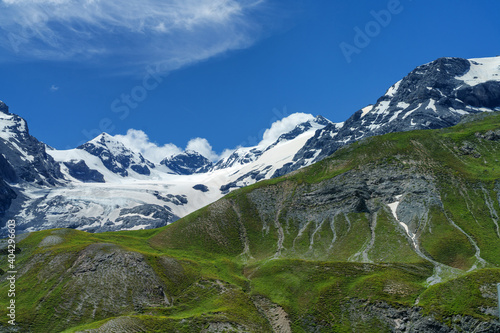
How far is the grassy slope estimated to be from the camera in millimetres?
93750

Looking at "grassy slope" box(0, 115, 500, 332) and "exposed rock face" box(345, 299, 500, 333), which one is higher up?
"grassy slope" box(0, 115, 500, 332)

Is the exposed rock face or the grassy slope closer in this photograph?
the exposed rock face

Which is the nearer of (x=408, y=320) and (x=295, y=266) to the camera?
(x=408, y=320)

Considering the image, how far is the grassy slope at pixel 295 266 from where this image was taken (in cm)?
9375

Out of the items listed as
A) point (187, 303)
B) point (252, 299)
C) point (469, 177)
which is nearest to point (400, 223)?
point (469, 177)

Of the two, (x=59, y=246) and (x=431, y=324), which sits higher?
(x=59, y=246)

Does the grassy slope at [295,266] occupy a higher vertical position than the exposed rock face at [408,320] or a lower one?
higher

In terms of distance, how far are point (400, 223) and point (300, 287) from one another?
66.2m

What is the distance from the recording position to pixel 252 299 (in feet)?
371

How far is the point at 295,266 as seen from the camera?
126125 millimetres

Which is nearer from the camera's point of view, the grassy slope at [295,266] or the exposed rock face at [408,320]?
the exposed rock face at [408,320]

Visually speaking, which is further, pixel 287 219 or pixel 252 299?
pixel 287 219

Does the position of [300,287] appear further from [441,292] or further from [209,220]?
[209,220]

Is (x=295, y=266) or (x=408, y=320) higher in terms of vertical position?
(x=295, y=266)
